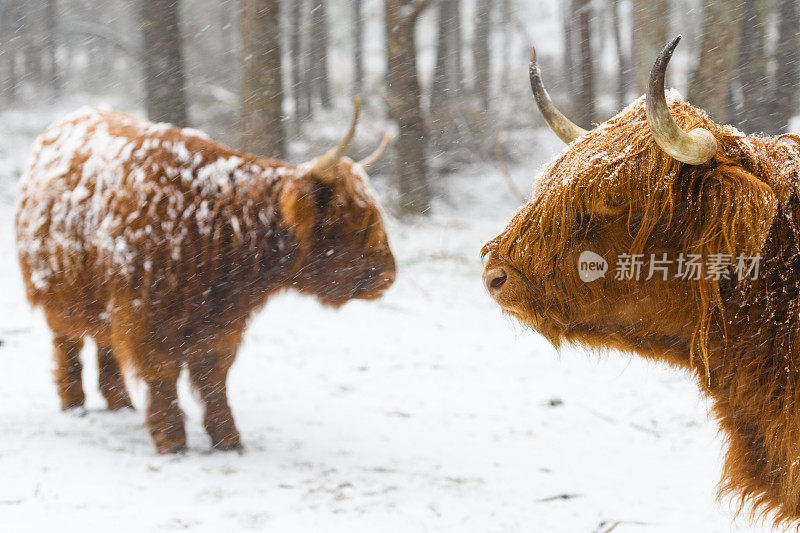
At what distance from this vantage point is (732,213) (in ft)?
5.83

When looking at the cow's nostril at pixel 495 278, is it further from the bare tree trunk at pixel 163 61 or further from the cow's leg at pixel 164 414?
the bare tree trunk at pixel 163 61

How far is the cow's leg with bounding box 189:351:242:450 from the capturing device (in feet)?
13.2

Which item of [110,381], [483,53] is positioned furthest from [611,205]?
[483,53]

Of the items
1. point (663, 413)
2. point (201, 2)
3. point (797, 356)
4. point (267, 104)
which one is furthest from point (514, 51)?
point (797, 356)

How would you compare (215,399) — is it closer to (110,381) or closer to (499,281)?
(110,381)

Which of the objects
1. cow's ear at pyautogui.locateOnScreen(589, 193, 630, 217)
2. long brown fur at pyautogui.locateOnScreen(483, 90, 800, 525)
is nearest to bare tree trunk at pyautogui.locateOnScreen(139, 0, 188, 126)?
long brown fur at pyautogui.locateOnScreen(483, 90, 800, 525)

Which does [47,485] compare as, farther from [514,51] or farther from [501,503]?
[514,51]

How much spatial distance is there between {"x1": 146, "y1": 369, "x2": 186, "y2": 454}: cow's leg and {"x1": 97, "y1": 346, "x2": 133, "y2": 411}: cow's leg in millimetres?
725

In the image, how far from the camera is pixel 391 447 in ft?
13.9

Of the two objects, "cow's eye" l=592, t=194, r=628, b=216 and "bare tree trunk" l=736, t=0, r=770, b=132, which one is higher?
"bare tree trunk" l=736, t=0, r=770, b=132

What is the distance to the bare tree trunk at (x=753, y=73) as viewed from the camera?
770cm

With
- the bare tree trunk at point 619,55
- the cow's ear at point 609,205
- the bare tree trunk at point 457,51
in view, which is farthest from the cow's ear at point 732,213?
the bare tree trunk at point 457,51

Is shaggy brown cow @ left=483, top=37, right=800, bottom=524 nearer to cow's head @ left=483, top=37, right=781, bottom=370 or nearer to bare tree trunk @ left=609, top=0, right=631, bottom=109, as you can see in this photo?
cow's head @ left=483, top=37, right=781, bottom=370

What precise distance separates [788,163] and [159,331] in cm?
311
